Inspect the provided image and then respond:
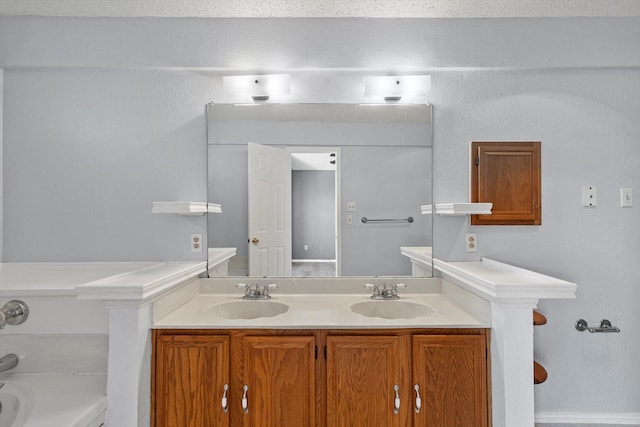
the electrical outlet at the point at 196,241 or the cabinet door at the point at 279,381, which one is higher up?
the electrical outlet at the point at 196,241

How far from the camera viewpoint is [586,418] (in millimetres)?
1920

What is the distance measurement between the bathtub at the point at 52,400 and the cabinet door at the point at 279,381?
1.99 ft

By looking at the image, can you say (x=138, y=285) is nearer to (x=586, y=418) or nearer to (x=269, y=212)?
(x=269, y=212)

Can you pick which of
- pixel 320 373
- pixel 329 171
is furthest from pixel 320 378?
A: pixel 329 171

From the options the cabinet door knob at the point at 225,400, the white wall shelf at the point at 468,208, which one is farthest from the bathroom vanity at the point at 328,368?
the white wall shelf at the point at 468,208

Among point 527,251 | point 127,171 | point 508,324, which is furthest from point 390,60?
point 127,171

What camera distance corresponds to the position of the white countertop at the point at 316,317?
4.78 ft

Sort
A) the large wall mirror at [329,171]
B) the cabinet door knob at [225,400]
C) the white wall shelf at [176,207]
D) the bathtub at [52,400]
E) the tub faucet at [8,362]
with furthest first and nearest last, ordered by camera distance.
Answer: the large wall mirror at [329,171] < the white wall shelf at [176,207] < the tub faucet at [8,362] < the cabinet door knob at [225,400] < the bathtub at [52,400]

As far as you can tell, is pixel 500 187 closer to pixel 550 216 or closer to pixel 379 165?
pixel 550 216

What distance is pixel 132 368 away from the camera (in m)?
1.37

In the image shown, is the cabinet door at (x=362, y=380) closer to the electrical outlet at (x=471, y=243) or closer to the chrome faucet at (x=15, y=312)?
the electrical outlet at (x=471, y=243)

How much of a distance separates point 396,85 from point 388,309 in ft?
4.07

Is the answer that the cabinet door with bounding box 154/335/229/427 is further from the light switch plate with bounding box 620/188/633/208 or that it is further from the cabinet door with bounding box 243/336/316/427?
the light switch plate with bounding box 620/188/633/208

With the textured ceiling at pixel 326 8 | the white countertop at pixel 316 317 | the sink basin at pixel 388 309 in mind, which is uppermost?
the textured ceiling at pixel 326 8
